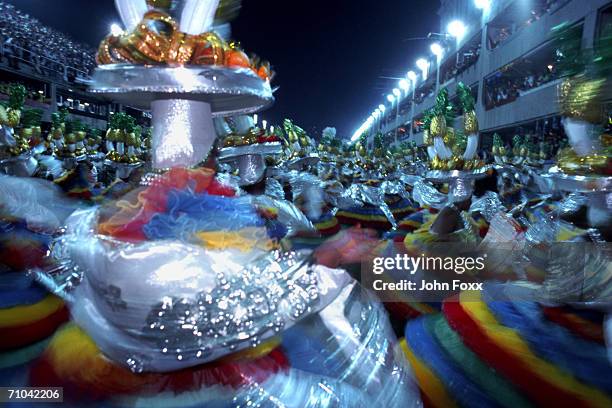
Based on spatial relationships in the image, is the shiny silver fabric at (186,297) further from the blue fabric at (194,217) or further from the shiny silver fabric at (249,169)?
the shiny silver fabric at (249,169)

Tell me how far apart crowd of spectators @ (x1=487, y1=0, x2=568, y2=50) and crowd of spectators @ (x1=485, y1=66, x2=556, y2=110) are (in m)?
1.58

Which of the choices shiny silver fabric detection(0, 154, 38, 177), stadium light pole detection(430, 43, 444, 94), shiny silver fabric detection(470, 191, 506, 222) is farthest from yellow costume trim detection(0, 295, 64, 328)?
stadium light pole detection(430, 43, 444, 94)

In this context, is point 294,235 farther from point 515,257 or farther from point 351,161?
point 351,161

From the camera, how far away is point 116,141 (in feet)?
28.0

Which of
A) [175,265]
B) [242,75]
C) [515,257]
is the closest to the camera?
[175,265]

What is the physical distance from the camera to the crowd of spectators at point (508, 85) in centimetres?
1642

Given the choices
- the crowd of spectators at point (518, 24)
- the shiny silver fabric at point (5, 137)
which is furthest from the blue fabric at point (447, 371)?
the crowd of spectators at point (518, 24)

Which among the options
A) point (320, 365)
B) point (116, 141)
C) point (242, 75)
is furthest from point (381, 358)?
point (116, 141)

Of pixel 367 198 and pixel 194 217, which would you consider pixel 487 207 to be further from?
pixel 194 217

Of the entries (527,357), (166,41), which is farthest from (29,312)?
(527,357)

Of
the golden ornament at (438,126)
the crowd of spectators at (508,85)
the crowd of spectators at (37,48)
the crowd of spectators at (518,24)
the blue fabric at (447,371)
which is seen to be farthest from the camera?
the crowd of spectators at (37,48)

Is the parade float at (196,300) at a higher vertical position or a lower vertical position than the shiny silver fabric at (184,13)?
lower

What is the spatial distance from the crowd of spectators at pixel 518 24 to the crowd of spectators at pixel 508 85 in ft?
5.18

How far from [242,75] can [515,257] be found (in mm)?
2908
